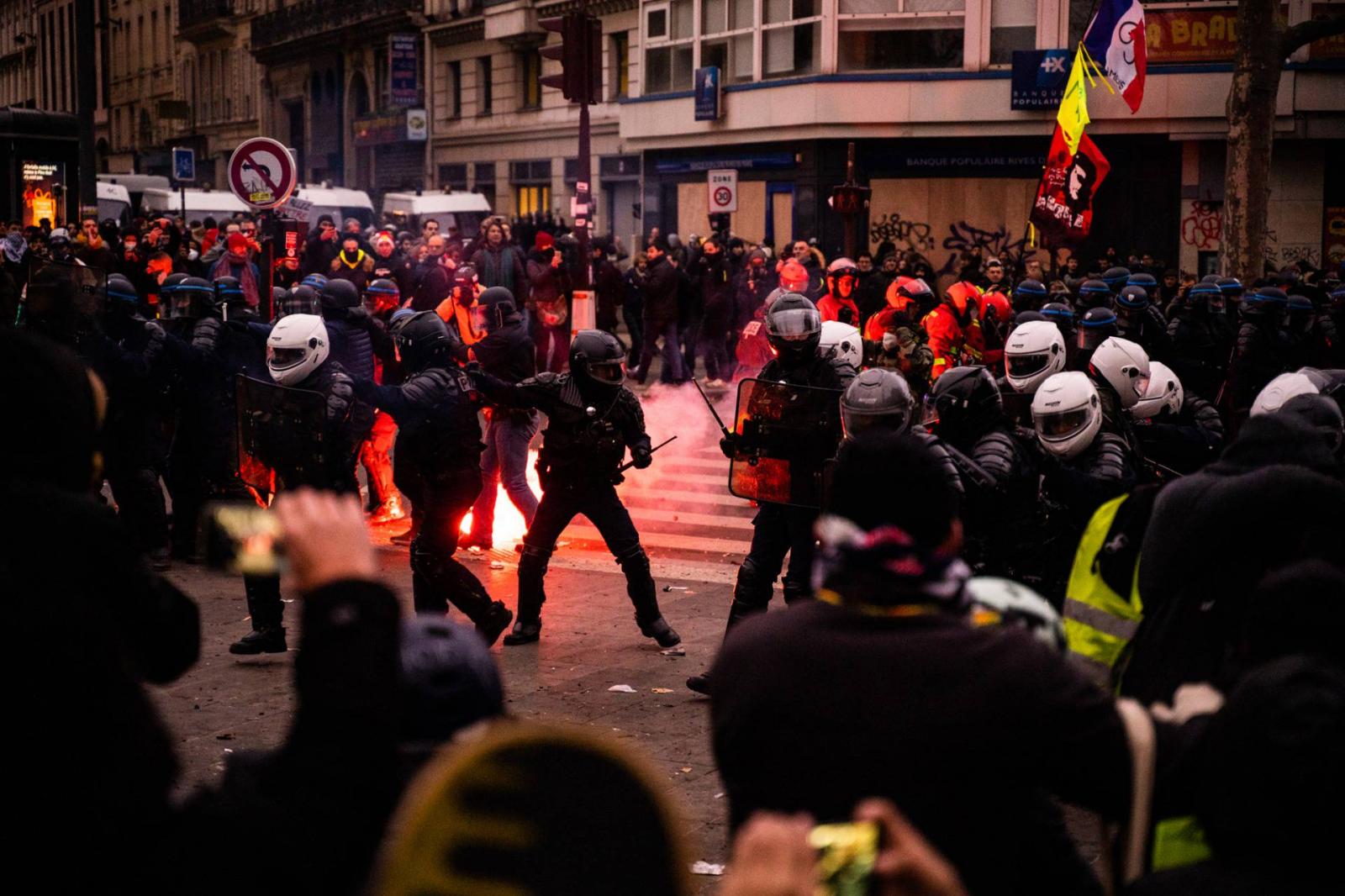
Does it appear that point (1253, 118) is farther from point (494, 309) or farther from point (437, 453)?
point (437, 453)

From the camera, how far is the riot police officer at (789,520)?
7570 mm

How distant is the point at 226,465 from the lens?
9320mm

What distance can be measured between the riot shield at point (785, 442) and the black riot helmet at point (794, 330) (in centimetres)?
18

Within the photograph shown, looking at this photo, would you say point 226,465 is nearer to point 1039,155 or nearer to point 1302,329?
point 1302,329

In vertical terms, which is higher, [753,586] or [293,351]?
[293,351]

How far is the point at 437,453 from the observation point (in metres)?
7.97

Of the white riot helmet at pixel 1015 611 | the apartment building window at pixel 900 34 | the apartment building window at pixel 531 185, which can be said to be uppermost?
the apartment building window at pixel 900 34

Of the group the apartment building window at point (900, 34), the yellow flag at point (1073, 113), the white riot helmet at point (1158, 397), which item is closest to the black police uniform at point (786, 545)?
the white riot helmet at point (1158, 397)

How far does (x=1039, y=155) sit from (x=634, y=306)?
10.1m

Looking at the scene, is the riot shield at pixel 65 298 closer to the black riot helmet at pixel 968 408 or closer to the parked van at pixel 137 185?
the black riot helmet at pixel 968 408

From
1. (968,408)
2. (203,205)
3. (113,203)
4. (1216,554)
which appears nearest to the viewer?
(1216,554)

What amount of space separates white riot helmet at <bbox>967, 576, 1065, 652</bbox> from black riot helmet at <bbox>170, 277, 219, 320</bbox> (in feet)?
26.4

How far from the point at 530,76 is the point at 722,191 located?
21.5m

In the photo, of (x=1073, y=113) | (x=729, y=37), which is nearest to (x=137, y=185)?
(x=729, y=37)
